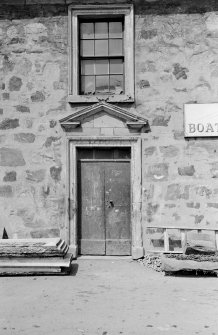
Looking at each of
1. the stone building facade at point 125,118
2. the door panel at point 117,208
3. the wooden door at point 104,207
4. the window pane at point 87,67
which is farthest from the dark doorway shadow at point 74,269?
the window pane at point 87,67

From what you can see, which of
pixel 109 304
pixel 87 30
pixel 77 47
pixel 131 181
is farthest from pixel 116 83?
pixel 109 304

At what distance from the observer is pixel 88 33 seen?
8.88 meters

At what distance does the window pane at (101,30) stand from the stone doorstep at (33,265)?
4985 mm

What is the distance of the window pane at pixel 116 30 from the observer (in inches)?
348

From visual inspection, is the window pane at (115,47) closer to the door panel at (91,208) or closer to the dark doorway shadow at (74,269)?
the door panel at (91,208)

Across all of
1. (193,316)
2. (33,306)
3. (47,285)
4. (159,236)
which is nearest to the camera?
(193,316)

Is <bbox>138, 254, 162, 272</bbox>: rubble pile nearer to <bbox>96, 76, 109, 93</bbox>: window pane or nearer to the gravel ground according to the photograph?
the gravel ground

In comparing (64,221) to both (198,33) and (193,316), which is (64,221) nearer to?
(193,316)

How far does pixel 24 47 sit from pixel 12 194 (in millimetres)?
3244

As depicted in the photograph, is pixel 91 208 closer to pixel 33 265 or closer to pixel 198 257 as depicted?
pixel 33 265

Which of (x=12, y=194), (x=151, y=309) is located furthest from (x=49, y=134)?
(x=151, y=309)

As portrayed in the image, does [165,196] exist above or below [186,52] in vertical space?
below

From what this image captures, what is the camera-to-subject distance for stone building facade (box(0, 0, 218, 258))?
8422mm

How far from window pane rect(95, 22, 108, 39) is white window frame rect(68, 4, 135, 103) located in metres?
0.23
